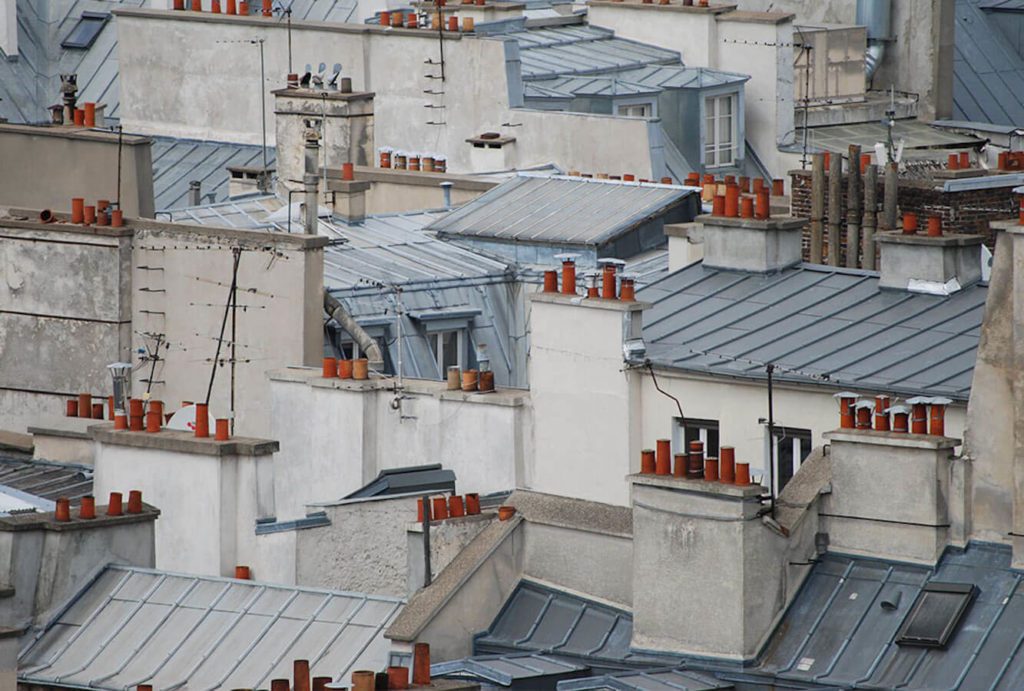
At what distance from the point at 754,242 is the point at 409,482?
5.49 m

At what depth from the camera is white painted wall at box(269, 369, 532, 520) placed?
47656 millimetres

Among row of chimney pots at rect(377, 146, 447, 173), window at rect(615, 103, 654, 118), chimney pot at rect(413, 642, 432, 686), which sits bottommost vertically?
chimney pot at rect(413, 642, 432, 686)

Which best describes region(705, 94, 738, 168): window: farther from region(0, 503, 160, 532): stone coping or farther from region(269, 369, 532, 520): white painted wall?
region(0, 503, 160, 532): stone coping

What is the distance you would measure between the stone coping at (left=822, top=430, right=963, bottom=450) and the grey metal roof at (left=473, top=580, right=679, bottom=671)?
283 centimetres

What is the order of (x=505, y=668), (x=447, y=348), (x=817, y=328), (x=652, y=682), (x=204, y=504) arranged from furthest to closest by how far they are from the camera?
(x=447, y=348) < (x=817, y=328) < (x=204, y=504) < (x=505, y=668) < (x=652, y=682)

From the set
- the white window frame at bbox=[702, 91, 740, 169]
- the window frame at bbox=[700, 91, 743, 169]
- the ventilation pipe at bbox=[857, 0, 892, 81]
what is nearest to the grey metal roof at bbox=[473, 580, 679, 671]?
the window frame at bbox=[700, 91, 743, 169]

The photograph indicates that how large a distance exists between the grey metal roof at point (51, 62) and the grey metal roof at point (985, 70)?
1800 cm

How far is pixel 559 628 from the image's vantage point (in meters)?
39.2

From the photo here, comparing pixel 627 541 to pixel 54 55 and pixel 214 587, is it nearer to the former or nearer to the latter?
pixel 214 587

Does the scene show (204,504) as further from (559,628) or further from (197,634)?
(559,628)

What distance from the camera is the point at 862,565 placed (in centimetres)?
3812

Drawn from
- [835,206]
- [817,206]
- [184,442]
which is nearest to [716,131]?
[817,206]

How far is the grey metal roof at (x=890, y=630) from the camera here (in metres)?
36.4

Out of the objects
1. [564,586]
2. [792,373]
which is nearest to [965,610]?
[564,586]
